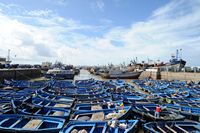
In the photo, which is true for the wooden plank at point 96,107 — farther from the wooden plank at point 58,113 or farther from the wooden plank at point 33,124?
the wooden plank at point 33,124

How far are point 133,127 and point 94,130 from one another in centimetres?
234

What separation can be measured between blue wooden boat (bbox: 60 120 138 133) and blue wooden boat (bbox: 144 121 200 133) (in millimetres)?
1074

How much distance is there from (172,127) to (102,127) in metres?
4.83

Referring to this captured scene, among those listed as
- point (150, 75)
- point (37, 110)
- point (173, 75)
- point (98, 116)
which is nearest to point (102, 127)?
point (98, 116)

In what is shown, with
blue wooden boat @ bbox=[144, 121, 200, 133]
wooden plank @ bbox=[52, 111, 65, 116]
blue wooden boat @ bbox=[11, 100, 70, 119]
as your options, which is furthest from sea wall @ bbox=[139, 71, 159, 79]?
wooden plank @ bbox=[52, 111, 65, 116]

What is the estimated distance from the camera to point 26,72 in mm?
59031

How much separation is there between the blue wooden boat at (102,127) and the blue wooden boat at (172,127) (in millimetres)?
1074

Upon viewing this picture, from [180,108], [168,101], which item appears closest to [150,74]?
[168,101]

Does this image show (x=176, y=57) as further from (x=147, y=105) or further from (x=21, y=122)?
(x=21, y=122)

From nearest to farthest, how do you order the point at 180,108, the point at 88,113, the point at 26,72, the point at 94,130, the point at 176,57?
the point at 94,130, the point at 88,113, the point at 180,108, the point at 26,72, the point at 176,57

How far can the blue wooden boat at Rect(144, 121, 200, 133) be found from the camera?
13.4 metres

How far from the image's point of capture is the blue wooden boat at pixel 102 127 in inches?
494

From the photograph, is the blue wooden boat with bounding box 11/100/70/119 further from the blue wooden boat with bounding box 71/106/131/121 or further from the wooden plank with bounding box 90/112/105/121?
the wooden plank with bounding box 90/112/105/121

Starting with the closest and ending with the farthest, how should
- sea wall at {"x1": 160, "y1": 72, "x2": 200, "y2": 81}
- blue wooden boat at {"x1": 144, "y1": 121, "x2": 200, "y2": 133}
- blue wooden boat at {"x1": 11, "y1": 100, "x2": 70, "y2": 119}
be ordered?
1. blue wooden boat at {"x1": 144, "y1": 121, "x2": 200, "y2": 133}
2. blue wooden boat at {"x1": 11, "y1": 100, "x2": 70, "y2": 119}
3. sea wall at {"x1": 160, "y1": 72, "x2": 200, "y2": 81}
